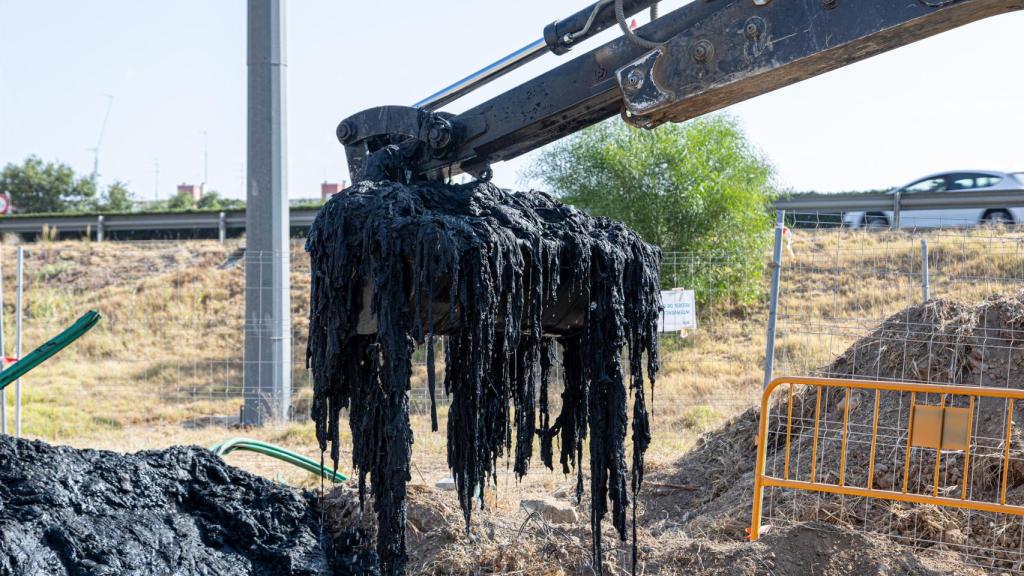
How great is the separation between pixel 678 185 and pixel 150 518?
12989 millimetres

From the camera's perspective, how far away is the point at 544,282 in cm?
337

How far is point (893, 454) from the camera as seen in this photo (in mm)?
6457

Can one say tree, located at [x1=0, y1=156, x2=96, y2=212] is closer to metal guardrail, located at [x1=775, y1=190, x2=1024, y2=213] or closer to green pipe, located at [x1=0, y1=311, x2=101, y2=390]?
metal guardrail, located at [x1=775, y1=190, x2=1024, y2=213]

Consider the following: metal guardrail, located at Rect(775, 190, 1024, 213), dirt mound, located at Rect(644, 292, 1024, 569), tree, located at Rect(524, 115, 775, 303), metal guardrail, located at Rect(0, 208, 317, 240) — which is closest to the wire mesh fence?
dirt mound, located at Rect(644, 292, 1024, 569)

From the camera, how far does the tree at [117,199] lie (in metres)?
34.6

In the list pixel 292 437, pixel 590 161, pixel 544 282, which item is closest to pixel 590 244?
pixel 544 282

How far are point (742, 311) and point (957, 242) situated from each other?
3617 mm

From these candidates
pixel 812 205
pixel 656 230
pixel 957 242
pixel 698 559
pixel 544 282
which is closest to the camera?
pixel 544 282

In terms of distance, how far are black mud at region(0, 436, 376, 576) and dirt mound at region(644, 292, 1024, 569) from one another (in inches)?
96.7

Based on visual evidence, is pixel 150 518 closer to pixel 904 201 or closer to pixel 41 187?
pixel 904 201

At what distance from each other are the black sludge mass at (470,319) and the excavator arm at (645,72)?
0.29 meters

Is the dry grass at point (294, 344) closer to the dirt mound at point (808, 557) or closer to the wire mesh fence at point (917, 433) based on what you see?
the dirt mound at point (808, 557)

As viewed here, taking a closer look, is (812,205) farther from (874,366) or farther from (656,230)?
(874,366)

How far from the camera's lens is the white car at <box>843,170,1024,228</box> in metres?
18.9
